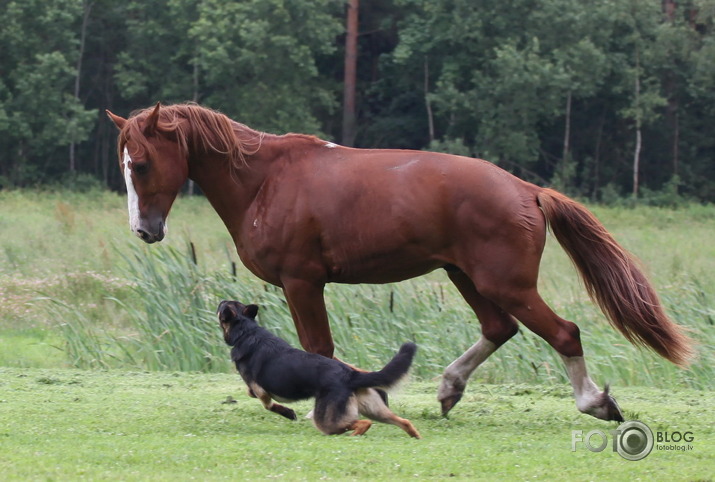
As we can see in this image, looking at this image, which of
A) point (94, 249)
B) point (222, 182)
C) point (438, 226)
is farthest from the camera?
point (94, 249)

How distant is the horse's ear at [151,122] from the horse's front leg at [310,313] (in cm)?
139

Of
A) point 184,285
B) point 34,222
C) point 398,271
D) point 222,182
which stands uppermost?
point 222,182

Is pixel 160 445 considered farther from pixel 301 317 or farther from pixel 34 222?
pixel 34 222

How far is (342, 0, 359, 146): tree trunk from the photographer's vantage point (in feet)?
145

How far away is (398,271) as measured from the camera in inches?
305

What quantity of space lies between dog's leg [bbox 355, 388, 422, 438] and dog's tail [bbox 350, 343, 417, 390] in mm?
68

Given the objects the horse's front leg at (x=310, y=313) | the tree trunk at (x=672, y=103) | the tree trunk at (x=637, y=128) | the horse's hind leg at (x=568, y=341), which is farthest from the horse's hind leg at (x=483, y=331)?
the tree trunk at (x=672, y=103)

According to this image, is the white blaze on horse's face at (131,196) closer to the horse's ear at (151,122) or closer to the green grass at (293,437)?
the horse's ear at (151,122)

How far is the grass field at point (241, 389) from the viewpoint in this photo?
19.9 feet

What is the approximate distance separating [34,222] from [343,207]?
18923mm

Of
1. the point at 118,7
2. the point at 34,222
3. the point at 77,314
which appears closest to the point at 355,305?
the point at 77,314

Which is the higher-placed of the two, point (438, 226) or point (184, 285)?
point (438, 226)

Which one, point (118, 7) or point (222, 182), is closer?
point (222, 182)

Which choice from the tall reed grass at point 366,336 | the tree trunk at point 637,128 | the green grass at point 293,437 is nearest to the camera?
the green grass at point 293,437
